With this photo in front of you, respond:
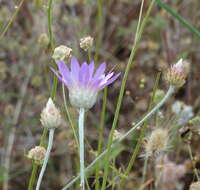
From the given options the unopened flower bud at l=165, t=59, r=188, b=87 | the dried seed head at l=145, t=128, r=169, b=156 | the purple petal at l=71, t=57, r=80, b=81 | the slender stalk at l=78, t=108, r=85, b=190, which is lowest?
the dried seed head at l=145, t=128, r=169, b=156

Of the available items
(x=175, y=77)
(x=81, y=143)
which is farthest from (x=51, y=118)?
(x=175, y=77)

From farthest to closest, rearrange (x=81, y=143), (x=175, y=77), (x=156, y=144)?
1. (x=156, y=144)
2. (x=175, y=77)
3. (x=81, y=143)

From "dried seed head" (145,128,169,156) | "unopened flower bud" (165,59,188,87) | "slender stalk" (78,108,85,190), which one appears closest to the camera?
"slender stalk" (78,108,85,190)

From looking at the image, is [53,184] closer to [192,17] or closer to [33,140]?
[33,140]

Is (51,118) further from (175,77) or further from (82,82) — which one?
(175,77)

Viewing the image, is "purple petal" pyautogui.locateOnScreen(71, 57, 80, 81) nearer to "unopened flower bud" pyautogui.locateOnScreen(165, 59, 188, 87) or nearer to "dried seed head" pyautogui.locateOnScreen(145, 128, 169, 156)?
"unopened flower bud" pyautogui.locateOnScreen(165, 59, 188, 87)

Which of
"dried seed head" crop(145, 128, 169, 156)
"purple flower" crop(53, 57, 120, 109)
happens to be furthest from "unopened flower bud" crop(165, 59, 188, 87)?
"dried seed head" crop(145, 128, 169, 156)

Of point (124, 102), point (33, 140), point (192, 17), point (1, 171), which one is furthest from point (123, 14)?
point (1, 171)
